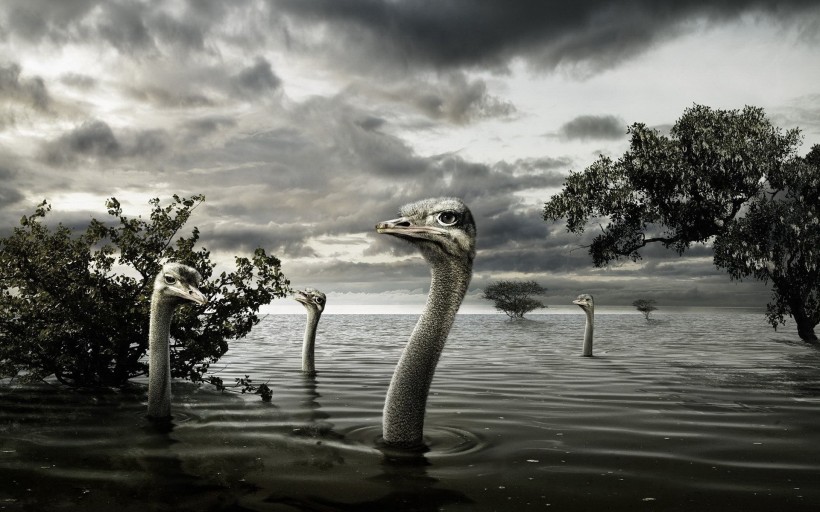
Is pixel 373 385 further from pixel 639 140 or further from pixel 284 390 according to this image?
pixel 639 140

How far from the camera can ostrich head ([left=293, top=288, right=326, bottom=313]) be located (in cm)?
1502

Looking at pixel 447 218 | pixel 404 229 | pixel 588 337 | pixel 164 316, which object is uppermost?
pixel 447 218

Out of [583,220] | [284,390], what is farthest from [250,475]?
[583,220]

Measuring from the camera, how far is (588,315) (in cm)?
2231

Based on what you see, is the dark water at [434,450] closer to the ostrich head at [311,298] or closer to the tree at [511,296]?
the ostrich head at [311,298]

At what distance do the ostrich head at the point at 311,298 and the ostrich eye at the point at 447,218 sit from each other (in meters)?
9.37

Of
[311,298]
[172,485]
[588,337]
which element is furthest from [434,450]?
[588,337]

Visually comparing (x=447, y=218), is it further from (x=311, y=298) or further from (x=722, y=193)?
(x=722, y=193)

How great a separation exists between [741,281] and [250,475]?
27.4 metres

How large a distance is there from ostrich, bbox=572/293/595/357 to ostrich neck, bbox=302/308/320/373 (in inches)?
395

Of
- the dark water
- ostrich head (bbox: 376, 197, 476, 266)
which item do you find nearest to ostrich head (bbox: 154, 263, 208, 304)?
the dark water

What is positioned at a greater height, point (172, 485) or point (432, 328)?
point (432, 328)

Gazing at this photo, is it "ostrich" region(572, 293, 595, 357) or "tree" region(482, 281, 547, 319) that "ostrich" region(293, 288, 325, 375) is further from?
"tree" region(482, 281, 547, 319)

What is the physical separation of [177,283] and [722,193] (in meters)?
27.2
